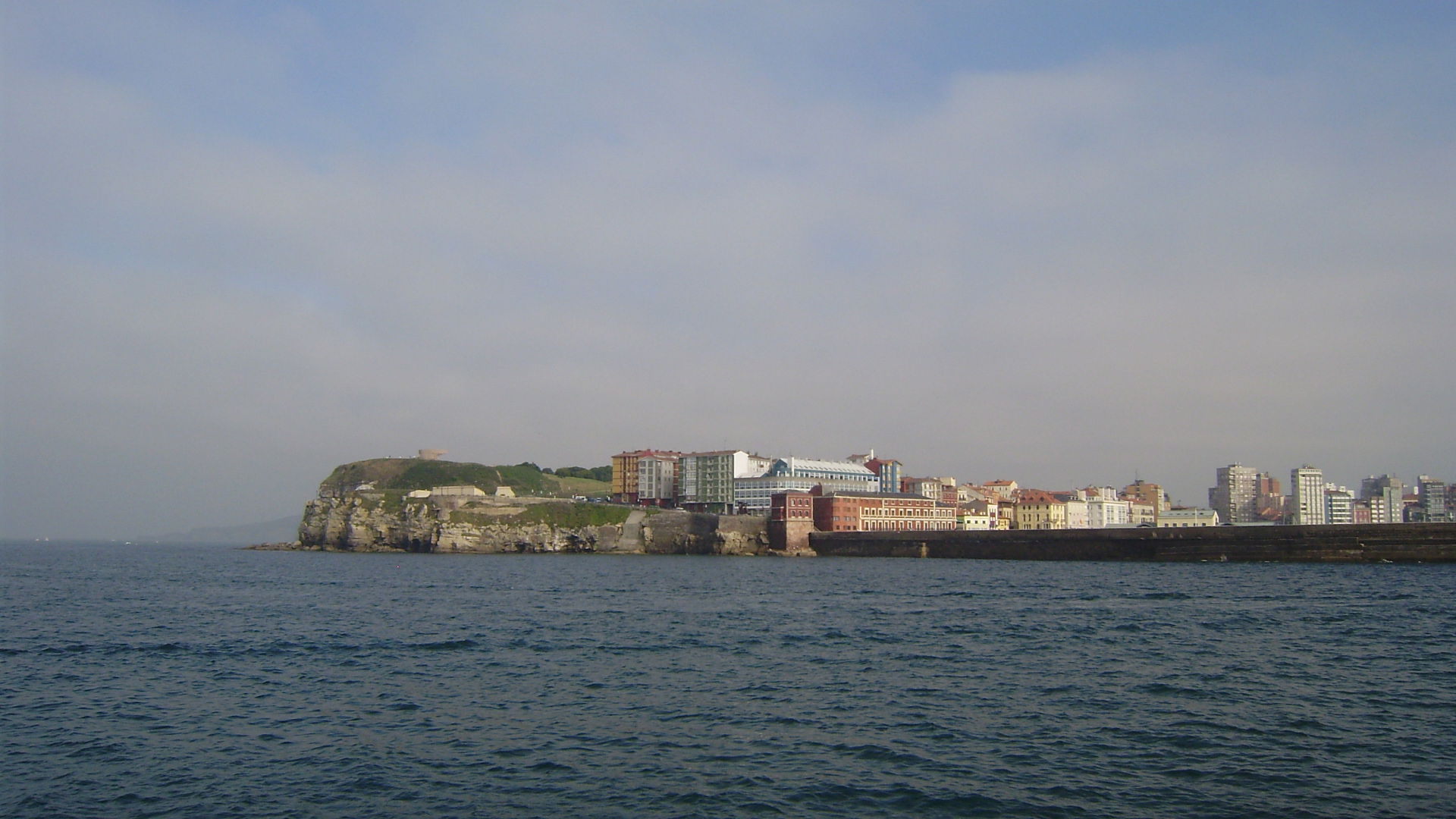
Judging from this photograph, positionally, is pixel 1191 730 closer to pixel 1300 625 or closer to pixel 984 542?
pixel 1300 625

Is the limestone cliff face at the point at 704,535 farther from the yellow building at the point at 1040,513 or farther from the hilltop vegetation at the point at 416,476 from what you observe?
the yellow building at the point at 1040,513

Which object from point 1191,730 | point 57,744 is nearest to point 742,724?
point 1191,730

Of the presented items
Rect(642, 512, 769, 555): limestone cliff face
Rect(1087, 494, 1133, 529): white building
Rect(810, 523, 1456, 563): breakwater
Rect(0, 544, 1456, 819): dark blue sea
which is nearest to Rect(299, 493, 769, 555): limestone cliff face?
Rect(642, 512, 769, 555): limestone cliff face

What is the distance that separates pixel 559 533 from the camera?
136375 millimetres

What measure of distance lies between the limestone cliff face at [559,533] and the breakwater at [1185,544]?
15.0m

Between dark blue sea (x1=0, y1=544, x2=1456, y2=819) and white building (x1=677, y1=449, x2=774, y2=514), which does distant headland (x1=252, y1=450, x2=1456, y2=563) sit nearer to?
white building (x1=677, y1=449, x2=774, y2=514)

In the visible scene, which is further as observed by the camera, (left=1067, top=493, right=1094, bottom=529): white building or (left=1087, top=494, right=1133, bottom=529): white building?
(left=1087, top=494, right=1133, bottom=529): white building

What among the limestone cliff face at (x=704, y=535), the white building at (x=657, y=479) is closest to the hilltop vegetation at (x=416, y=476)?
the white building at (x=657, y=479)

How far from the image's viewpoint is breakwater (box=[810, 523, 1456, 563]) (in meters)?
86.4

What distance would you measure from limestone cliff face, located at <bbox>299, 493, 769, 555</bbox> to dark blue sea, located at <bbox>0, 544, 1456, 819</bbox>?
79.3m

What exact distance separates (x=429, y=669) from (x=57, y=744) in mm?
11357

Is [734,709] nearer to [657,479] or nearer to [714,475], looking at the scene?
[714,475]

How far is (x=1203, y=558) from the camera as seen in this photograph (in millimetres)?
96062

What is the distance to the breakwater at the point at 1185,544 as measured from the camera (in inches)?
3401
